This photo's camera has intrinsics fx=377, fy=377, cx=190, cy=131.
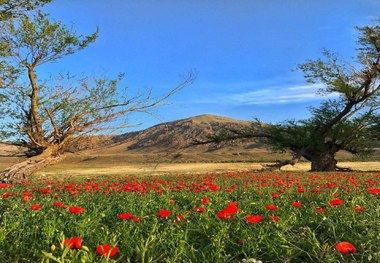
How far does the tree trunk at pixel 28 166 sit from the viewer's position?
1706cm

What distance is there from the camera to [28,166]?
17.9 meters

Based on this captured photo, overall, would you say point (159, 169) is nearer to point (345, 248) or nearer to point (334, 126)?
point (334, 126)

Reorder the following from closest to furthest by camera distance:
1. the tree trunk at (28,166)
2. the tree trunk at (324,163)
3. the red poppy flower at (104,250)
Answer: the red poppy flower at (104,250) → the tree trunk at (28,166) → the tree trunk at (324,163)

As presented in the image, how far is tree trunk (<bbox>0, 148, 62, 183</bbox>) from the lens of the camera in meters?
17.1

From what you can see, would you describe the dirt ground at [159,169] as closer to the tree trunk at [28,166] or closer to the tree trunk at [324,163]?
the tree trunk at [324,163]

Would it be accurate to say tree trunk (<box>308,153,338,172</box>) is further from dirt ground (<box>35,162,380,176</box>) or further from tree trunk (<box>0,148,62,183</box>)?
tree trunk (<box>0,148,62,183</box>)

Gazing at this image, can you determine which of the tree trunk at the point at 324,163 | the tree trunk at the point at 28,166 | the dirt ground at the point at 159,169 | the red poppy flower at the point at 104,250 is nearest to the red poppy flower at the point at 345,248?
the red poppy flower at the point at 104,250

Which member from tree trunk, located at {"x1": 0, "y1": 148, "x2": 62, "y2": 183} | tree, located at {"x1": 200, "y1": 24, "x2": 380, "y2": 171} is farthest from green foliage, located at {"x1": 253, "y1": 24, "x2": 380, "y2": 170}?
tree trunk, located at {"x1": 0, "y1": 148, "x2": 62, "y2": 183}

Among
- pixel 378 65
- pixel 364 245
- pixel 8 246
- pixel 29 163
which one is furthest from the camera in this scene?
pixel 378 65

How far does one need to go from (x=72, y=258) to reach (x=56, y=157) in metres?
16.9

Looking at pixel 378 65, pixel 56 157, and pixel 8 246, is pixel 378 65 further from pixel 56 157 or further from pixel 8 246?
pixel 8 246

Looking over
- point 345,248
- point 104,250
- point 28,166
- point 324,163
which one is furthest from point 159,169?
point 345,248

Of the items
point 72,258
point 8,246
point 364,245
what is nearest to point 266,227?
point 364,245

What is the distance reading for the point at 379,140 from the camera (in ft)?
108
